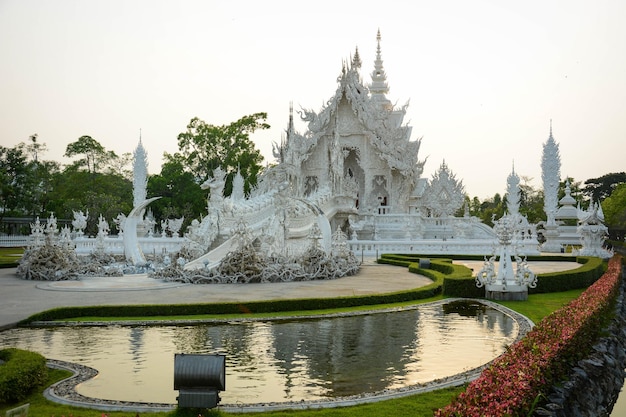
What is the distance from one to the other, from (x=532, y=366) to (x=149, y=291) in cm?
1156

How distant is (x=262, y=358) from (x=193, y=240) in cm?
1483

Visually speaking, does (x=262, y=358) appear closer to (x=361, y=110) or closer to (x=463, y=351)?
(x=463, y=351)

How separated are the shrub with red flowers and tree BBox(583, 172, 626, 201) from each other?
203ft

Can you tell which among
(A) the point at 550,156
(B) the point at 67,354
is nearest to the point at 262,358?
(B) the point at 67,354

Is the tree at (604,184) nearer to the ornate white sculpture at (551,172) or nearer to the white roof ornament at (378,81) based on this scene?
the ornate white sculpture at (551,172)

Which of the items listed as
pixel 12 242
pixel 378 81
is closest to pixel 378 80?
pixel 378 81

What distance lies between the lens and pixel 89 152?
197 feet

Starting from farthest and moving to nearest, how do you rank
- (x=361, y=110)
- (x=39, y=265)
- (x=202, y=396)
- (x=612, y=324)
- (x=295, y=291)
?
(x=361, y=110), (x=39, y=265), (x=295, y=291), (x=612, y=324), (x=202, y=396)

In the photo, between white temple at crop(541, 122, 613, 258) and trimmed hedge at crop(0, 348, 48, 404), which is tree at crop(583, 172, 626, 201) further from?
trimmed hedge at crop(0, 348, 48, 404)

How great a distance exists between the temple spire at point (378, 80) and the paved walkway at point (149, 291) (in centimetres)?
3072

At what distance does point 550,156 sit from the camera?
146ft

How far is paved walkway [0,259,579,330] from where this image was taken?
13.4 m

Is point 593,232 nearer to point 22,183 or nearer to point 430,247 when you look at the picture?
point 430,247

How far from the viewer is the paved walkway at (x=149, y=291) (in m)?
13.4
